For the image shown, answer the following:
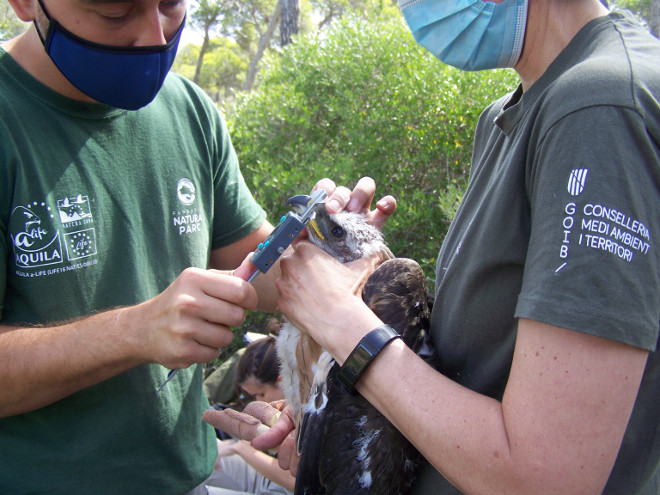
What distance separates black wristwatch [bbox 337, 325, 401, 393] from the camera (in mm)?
1489

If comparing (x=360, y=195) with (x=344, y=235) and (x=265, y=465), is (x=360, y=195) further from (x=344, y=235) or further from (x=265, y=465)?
(x=265, y=465)

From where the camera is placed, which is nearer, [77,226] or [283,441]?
[77,226]

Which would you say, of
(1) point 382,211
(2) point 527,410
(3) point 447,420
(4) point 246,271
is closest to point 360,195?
(1) point 382,211

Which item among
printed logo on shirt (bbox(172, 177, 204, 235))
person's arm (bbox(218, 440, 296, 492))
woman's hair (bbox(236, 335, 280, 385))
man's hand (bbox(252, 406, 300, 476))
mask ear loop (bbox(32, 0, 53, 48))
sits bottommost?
person's arm (bbox(218, 440, 296, 492))

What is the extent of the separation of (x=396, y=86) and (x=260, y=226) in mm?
3472

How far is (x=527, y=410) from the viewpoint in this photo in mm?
1242

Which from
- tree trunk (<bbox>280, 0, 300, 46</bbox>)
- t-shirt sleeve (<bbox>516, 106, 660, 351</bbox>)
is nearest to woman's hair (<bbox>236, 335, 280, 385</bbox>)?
t-shirt sleeve (<bbox>516, 106, 660, 351</bbox>)

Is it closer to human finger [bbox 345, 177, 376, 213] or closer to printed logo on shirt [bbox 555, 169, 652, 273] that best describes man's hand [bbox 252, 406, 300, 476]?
human finger [bbox 345, 177, 376, 213]

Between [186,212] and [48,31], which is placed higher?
[48,31]

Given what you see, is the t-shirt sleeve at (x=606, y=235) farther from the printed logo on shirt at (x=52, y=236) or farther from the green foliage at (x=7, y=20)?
the green foliage at (x=7, y=20)

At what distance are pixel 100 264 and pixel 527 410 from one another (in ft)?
5.60

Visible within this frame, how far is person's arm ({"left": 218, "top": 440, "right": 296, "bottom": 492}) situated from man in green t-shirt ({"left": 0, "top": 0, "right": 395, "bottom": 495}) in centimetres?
161

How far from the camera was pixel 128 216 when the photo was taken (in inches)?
85.4

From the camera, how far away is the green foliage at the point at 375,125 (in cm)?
526
